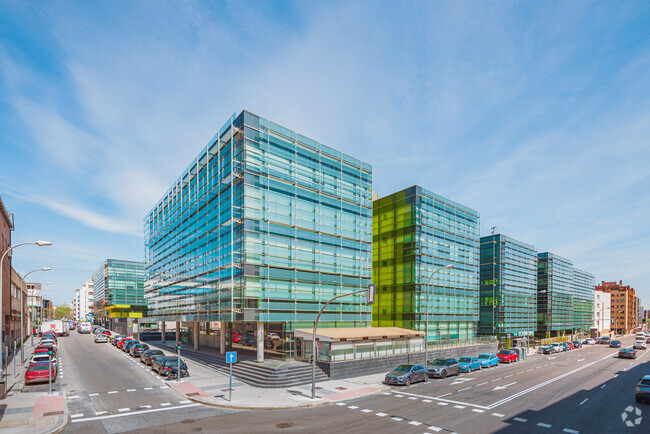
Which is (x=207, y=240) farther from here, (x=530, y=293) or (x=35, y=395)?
Answer: (x=530, y=293)

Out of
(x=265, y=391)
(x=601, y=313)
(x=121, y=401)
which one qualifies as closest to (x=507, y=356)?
(x=265, y=391)

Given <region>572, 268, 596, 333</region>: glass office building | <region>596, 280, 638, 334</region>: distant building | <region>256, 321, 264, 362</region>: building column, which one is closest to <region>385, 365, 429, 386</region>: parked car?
<region>256, 321, 264, 362</region>: building column

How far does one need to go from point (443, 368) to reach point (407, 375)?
5.52m

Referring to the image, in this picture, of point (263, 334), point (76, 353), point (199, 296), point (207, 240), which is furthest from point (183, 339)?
point (263, 334)

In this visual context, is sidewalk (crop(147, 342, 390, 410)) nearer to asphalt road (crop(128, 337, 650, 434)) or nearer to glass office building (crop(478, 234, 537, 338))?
asphalt road (crop(128, 337, 650, 434))

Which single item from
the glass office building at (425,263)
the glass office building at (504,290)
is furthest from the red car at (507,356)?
the glass office building at (504,290)

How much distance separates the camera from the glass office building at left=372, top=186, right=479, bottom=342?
5125cm

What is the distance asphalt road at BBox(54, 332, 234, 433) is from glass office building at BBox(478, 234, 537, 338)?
66.2 m

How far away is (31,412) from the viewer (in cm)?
2095

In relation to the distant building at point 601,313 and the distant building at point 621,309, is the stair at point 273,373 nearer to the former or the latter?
the distant building at point 601,313

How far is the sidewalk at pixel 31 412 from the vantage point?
18.2m

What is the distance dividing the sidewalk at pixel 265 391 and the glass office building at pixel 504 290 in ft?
173

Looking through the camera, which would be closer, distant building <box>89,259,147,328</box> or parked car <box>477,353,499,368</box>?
parked car <box>477,353,499,368</box>

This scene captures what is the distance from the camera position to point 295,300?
37062mm
